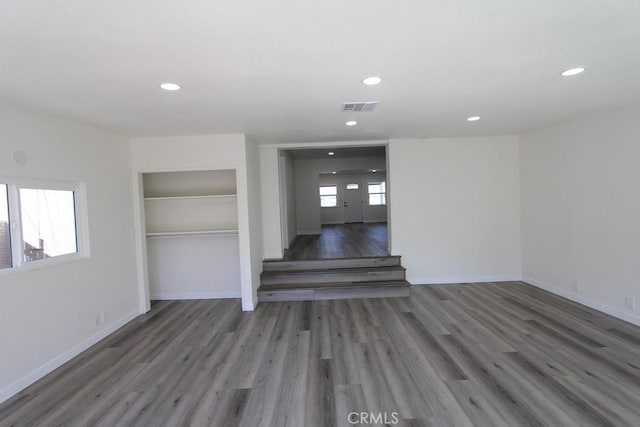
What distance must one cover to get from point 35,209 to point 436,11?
3.78m

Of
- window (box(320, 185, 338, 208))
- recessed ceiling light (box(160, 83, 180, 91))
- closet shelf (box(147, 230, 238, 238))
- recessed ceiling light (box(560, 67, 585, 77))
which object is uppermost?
recessed ceiling light (box(160, 83, 180, 91))

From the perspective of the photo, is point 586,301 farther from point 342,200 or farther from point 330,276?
point 342,200

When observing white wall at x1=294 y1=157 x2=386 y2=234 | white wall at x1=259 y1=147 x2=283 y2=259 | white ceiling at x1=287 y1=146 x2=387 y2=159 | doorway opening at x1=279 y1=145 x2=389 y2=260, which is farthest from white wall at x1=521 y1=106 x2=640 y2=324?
white wall at x1=294 y1=157 x2=386 y2=234

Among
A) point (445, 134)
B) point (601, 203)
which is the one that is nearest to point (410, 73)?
point (445, 134)

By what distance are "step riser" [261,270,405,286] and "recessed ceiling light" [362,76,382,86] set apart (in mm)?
3242

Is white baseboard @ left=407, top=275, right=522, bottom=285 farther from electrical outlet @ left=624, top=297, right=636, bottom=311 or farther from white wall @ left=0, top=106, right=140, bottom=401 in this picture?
white wall @ left=0, top=106, right=140, bottom=401

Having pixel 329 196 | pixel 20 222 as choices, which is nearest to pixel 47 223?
pixel 20 222

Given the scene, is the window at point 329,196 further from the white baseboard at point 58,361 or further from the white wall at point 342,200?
the white baseboard at point 58,361

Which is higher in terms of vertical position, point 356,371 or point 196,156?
point 196,156

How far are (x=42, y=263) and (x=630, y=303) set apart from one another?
620 centimetres

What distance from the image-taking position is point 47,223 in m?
3.19

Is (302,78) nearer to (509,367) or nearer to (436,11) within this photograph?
(436,11)

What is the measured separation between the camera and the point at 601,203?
3.88m

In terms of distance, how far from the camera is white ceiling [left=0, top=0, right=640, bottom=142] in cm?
160
